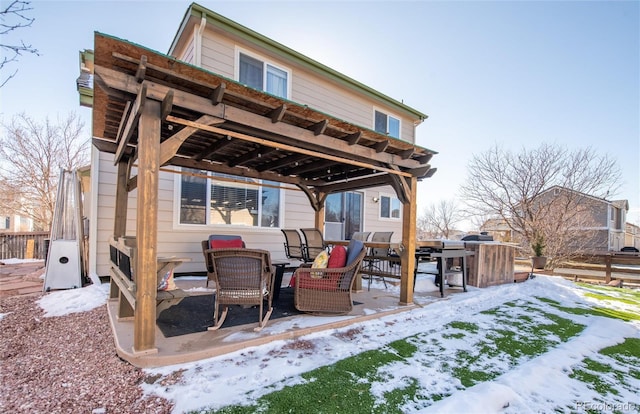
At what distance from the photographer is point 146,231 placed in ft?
8.89

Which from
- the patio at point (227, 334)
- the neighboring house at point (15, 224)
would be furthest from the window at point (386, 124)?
the neighboring house at point (15, 224)

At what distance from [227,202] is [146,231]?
171 inches

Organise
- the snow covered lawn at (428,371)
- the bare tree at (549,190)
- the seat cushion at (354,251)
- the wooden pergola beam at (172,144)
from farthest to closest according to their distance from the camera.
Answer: the bare tree at (549,190), the seat cushion at (354,251), the wooden pergola beam at (172,144), the snow covered lawn at (428,371)

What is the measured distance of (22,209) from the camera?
533 inches

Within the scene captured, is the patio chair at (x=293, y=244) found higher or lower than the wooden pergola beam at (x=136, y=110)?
lower

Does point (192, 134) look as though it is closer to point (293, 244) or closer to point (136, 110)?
point (136, 110)

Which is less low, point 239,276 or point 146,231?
point 146,231

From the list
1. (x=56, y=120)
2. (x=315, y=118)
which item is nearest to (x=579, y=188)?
(x=315, y=118)

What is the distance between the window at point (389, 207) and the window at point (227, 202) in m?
4.21

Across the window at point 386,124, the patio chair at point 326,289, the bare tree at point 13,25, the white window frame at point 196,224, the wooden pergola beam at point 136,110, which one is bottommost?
the patio chair at point 326,289

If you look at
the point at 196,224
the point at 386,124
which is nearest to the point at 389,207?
the point at 386,124

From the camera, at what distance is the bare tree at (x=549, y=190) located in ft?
39.7

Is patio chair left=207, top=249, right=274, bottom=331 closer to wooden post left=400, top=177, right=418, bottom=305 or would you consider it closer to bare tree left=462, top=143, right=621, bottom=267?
wooden post left=400, top=177, right=418, bottom=305

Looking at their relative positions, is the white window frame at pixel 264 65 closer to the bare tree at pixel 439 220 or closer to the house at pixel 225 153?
the house at pixel 225 153
